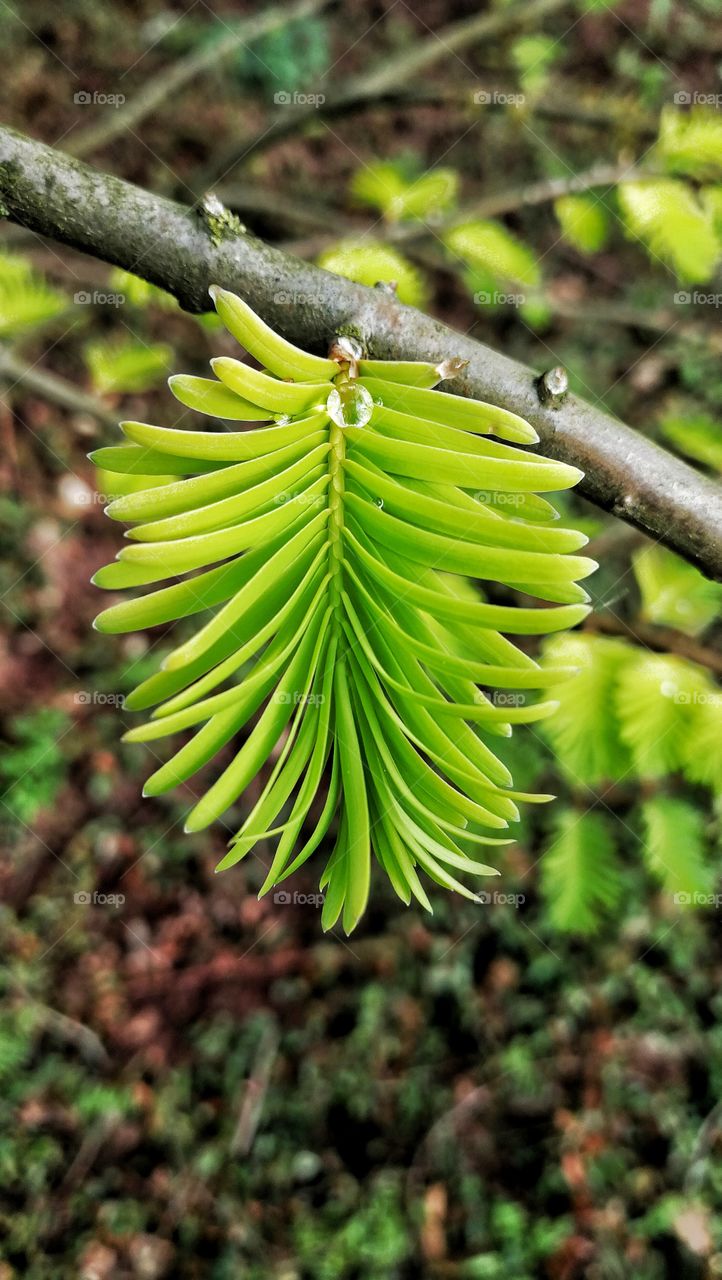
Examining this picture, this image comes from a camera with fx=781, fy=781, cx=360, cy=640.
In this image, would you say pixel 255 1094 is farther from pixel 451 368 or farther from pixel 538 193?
pixel 538 193

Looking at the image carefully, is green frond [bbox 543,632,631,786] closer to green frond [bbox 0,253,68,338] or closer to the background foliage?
the background foliage

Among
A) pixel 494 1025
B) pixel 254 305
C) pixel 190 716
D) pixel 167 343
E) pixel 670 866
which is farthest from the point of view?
pixel 167 343

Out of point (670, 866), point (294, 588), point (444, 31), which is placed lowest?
point (670, 866)

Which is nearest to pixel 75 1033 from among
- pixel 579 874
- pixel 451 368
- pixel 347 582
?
pixel 579 874

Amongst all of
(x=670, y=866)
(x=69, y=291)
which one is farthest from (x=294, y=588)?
(x=69, y=291)

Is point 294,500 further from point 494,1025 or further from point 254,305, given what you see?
point 494,1025

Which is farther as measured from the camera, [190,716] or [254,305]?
[254,305]
